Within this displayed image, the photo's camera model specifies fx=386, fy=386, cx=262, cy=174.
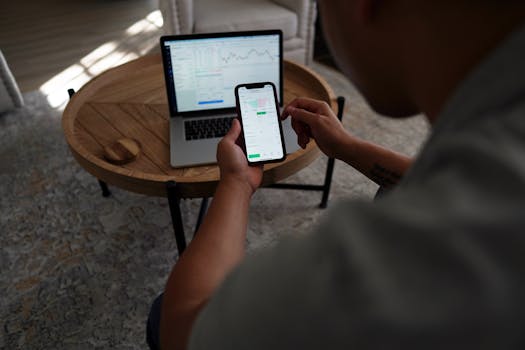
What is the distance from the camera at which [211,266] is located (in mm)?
562

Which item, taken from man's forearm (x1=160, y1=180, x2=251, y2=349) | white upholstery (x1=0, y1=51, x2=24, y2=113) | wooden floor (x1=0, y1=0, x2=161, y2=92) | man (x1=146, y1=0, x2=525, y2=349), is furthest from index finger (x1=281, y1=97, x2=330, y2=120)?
wooden floor (x1=0, y1=0, x2=161, y2=92)

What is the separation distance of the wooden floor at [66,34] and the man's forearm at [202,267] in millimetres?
2425

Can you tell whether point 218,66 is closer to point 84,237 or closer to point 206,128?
point 206,128

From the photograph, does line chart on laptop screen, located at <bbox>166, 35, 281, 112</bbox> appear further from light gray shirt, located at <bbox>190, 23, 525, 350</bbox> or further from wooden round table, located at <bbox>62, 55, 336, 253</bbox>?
light gray shirt, located at <bbox>190, 23, 525, 350</bbox>

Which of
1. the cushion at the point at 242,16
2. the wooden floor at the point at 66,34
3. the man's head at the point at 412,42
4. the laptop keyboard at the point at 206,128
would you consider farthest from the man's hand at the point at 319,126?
the wooden floor at the point at 66,34

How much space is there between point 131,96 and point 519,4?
1.38m

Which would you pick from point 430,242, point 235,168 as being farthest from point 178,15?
Answer: point 430,242

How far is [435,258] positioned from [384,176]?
2.09 ft

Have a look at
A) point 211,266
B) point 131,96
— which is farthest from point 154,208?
point 211,266

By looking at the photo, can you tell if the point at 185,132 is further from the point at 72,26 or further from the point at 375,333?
the point at 72,26

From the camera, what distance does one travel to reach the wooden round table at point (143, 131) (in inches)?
42.3

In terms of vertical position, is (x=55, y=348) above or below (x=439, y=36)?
below

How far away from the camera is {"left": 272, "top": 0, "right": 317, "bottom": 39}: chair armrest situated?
92.7 inches

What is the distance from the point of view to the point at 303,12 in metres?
2.38
